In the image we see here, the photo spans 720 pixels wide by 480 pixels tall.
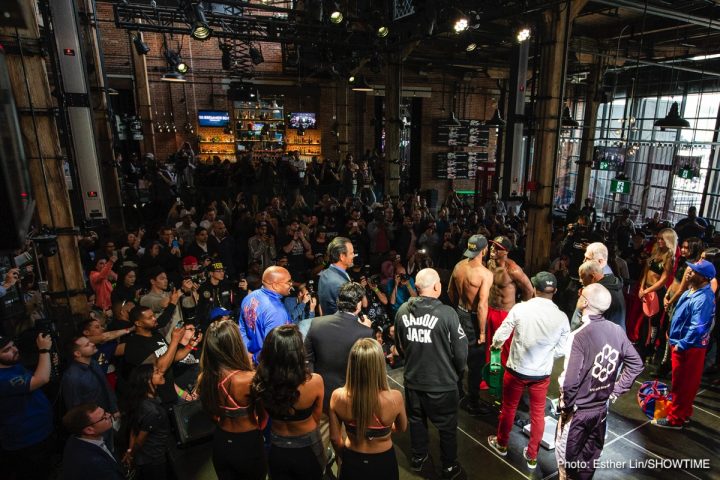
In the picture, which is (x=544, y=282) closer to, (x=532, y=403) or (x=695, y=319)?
(x=532, y=403)

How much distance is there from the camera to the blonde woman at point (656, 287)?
14.7ft

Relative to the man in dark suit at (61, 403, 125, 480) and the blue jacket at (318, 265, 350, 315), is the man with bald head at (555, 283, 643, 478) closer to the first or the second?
the blue jacket at (318, 265, 350, 315)

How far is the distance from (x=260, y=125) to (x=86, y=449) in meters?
15.3

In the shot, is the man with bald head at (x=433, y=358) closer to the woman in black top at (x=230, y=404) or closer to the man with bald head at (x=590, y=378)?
the man with bald head at (x=590, y=378)

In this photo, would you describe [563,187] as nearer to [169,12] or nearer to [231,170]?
[231,170]

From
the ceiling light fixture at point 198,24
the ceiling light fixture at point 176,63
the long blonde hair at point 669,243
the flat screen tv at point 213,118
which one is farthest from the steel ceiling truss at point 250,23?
the long blonde hair at point 669,243

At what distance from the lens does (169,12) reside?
998 centimetres

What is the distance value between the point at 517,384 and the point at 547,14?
5.53m

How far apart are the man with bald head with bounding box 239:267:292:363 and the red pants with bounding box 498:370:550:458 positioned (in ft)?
6.06

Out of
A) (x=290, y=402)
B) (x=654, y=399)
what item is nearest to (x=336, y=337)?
(x=290, y=402)

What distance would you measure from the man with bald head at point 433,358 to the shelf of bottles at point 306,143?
14.4 meters

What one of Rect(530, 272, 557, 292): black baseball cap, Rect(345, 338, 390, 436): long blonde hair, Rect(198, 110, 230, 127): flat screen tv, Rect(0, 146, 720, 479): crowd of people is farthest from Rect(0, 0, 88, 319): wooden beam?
Rect(198, 110, 230, 127): flat screen tv

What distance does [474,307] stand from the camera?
4.09 m

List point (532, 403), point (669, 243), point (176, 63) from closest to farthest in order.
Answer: point (532, 403) < point (669, 243) < point (176, 63)
